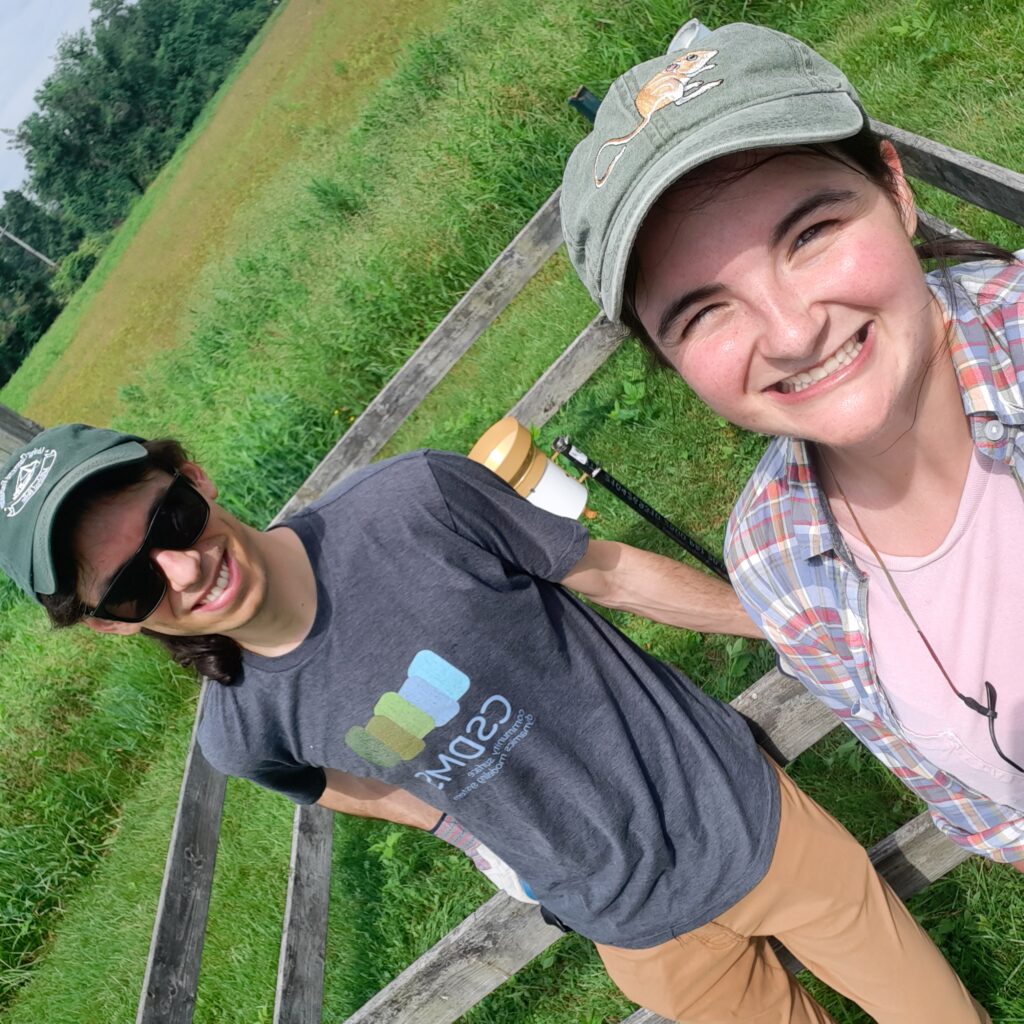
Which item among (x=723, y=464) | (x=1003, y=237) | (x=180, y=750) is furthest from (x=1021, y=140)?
(x=180, y=750)

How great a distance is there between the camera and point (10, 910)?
5363mm

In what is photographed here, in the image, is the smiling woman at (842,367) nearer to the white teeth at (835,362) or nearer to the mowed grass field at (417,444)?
the white teeth at (835,362)

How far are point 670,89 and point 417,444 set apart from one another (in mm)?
5637

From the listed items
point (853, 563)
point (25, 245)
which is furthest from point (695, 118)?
point (25, 245)

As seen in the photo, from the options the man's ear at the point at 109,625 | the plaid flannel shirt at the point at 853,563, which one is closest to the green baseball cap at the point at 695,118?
the plaid flannel shirt at the point at 853,563

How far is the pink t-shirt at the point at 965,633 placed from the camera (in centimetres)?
135

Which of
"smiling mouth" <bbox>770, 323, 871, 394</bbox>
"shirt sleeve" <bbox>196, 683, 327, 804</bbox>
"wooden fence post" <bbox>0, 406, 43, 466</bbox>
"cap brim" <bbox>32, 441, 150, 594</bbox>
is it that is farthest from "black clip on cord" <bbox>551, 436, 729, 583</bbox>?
"wooden fence post" <bbox>0, 406, 43, 466</bbox>

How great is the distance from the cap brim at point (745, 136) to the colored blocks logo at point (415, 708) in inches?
42.7

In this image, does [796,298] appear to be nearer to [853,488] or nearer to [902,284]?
[902,284]

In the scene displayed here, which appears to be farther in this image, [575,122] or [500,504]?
[575,122]

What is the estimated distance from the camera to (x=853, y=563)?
153 cm

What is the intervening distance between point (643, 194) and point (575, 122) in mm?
6468

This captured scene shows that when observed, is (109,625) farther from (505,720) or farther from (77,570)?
(505,720)

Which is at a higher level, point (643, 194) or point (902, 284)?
point (643, 194)
